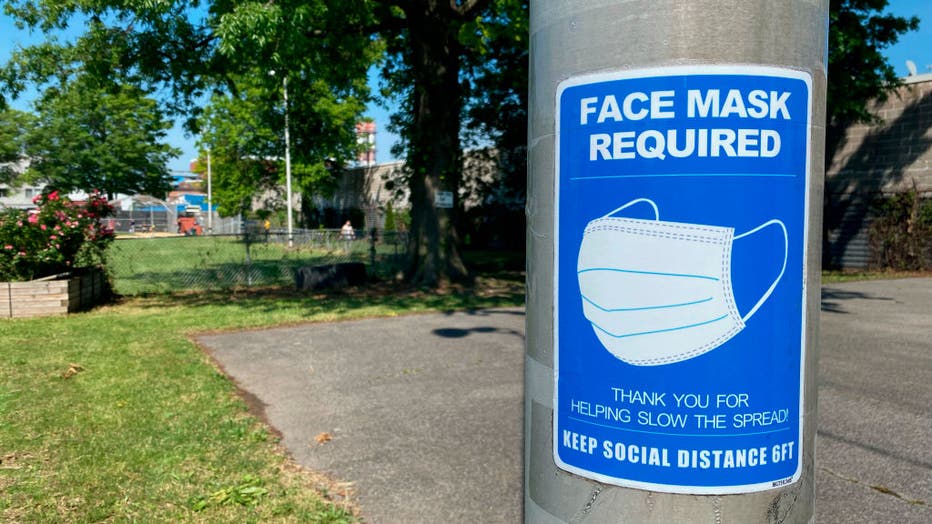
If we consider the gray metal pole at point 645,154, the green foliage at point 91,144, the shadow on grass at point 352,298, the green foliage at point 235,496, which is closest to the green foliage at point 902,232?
the shadow on grass at point 352,298

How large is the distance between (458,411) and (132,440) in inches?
99.9

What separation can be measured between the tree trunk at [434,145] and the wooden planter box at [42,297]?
22.5ft

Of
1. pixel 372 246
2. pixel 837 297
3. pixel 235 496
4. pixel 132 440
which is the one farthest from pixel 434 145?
pixel 235 496

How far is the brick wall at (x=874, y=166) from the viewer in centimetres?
2091

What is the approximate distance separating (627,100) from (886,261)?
2331 cm

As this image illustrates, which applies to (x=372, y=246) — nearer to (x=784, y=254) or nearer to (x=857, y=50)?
(x=857, y=50)

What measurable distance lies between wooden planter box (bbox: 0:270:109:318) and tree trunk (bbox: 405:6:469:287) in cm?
687

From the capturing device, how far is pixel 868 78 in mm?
16766

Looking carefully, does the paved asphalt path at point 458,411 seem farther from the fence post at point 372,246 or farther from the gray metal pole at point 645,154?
the fence post at point 372,246

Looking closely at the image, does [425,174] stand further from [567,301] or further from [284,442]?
[567,301]

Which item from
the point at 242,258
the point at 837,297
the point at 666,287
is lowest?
the point at 837,297

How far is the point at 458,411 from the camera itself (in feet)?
20.3

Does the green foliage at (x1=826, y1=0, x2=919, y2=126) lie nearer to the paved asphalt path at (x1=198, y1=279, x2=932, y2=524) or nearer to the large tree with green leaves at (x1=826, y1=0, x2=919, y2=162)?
the large tree with green leaves at (x1=826, y1=0, x2=919, y2=162)

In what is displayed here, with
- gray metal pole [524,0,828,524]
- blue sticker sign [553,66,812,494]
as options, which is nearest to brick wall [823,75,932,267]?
gray metal pole [524,0,828,524]
